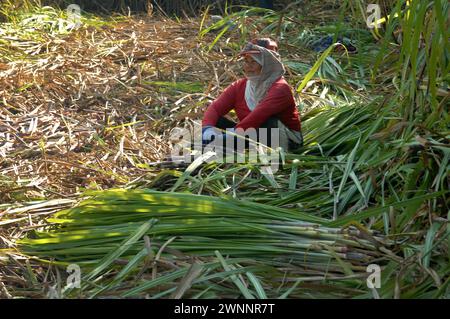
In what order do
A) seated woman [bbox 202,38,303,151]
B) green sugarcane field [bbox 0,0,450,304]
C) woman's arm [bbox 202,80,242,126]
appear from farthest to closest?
woman's arm [bbox 202,80,242,126]
seated woman [bbox 202,38,303,151]
green sugarcane field [bbox 0,0,450,304]

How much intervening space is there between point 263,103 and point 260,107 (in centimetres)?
3

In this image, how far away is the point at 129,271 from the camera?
287 centimetres

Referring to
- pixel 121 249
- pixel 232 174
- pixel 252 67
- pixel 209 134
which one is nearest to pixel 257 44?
pixel 252 67

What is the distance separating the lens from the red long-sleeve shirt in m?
4.19

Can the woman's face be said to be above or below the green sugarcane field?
above

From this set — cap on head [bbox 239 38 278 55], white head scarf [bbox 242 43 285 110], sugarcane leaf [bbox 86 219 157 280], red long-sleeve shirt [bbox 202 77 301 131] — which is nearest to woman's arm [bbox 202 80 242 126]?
red long-sleeve shirt [bbox 202 77 301 131]

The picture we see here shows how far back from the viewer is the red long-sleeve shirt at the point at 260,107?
13.8ft

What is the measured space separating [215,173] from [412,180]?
0.91 meters

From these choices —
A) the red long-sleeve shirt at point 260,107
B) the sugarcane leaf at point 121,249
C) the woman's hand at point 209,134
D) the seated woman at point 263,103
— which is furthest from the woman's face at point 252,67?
the sugarcane leaf at point 121,249

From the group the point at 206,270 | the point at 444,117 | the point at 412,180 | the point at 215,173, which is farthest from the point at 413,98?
the point at 206,270

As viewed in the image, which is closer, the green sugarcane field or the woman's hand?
the green sugarcane field

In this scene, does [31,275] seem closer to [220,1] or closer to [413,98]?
[413,98]

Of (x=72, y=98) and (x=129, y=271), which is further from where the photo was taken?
(x=72, y=98)

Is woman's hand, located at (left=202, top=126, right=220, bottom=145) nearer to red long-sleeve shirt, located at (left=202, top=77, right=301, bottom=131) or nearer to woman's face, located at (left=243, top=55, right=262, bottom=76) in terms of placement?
red long-sleeve shirt, located at (left=202, top=77, right=301, bottom=131)
